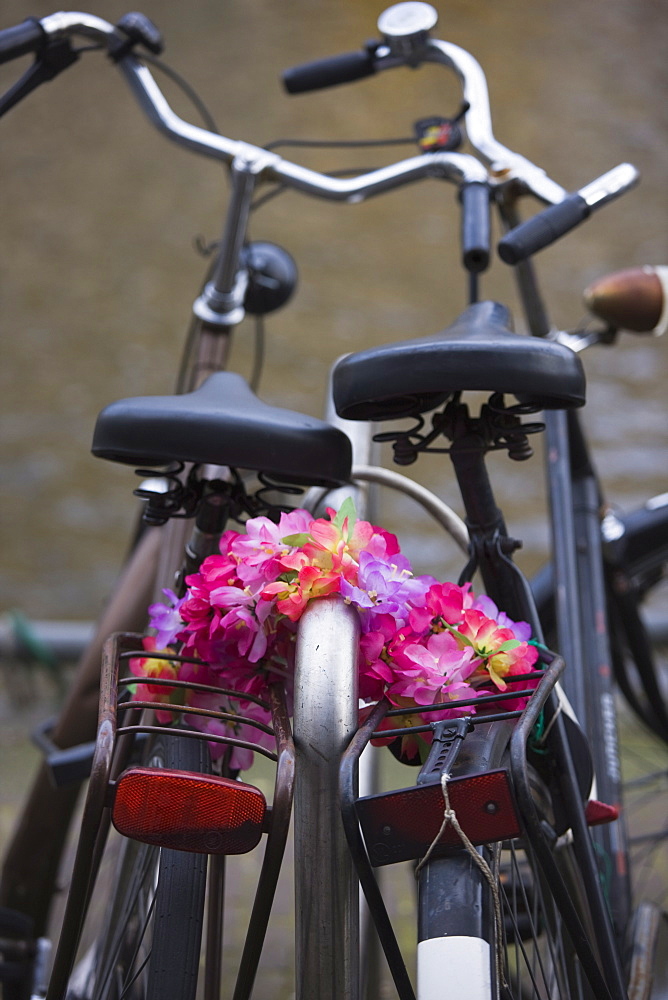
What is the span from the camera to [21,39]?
1.13m

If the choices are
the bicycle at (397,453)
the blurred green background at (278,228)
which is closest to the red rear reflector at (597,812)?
the bicycle at (397,453)

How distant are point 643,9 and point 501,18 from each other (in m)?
0.70

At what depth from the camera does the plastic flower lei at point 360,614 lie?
70 centimetres

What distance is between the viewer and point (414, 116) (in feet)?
16.1

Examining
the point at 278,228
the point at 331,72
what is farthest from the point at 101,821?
the point at 278,228

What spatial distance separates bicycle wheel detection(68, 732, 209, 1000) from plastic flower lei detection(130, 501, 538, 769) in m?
0.08

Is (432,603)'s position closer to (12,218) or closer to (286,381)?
(286,381)

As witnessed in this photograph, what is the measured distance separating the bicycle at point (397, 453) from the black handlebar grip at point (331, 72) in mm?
70

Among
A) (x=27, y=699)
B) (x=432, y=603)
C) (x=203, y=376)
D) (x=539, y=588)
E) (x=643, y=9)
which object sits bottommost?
(x=432, y=603)

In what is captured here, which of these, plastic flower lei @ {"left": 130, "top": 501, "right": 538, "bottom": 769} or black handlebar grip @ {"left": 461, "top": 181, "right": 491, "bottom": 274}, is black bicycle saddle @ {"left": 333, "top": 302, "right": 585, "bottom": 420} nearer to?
plastic flower lei @ {"left": 130, "top": 501, "right": 538, "bottom": 769}

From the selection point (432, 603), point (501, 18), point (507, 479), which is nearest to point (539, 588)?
point (432, 603)

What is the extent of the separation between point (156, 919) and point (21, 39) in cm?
96

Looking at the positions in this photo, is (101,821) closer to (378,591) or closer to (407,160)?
(378,591)

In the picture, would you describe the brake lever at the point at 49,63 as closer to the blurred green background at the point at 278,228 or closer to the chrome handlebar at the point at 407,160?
the chrome handlebar at the point at 407,160
